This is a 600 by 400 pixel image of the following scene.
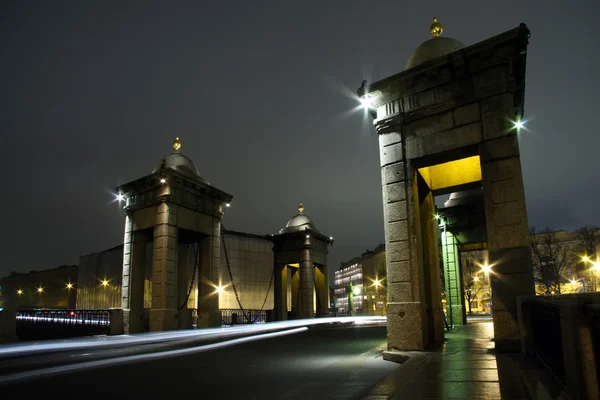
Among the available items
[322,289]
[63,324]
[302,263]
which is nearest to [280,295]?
[302,263]

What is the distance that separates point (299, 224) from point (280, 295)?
6.04 metres

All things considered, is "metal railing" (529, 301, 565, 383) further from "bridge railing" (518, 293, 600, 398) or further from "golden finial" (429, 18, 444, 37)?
"golden finial" (429, 18, 444, 37)

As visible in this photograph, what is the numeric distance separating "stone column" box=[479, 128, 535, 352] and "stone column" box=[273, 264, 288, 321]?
25.3 metres

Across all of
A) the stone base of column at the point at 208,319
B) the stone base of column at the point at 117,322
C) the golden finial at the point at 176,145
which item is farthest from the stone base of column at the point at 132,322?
the golden finial at the point at 176,145

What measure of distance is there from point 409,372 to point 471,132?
687 cm

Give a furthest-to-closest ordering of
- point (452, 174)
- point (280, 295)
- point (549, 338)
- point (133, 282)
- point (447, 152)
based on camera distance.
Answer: point (280, 295)
point (133, 282)
point (452, 174)
point (447, 152)
point (549, 338)

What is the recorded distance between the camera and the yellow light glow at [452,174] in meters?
15.1

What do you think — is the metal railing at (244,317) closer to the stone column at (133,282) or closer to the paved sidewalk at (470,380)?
the stone column at (133,282)

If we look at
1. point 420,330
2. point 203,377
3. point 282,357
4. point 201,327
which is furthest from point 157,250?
Result: point 420,330

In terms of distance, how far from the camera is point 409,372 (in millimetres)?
7105

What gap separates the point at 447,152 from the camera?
11.6 meters

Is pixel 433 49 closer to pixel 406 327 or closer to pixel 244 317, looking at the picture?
pixel 406 327

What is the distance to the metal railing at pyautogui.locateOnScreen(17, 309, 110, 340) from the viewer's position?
888 inches

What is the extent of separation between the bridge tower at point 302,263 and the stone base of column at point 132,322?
552 inches
